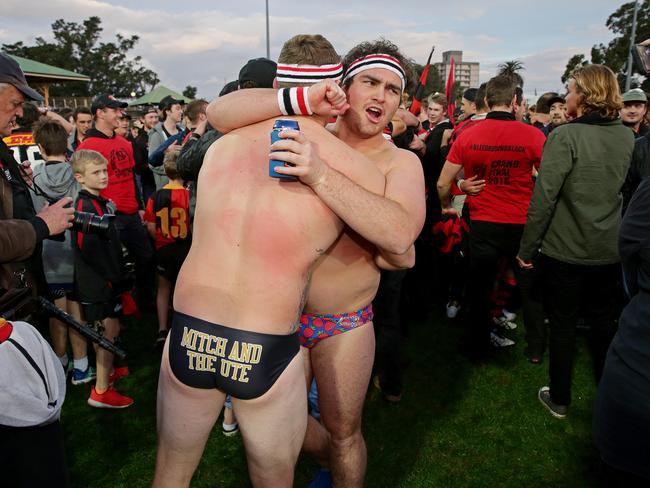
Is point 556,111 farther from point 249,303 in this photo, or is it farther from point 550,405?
point 249,303

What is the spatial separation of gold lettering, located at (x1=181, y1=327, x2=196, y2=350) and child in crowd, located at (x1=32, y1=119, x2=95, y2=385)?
2.87m

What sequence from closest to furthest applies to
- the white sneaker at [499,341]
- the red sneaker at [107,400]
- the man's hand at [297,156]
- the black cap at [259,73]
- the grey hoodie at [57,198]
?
the man's hand at [297,156] < the black cap at [259,73] < the red sneaker at [107,400] < the grey hoodie at [57,198] < the white sneaker at [499,341]

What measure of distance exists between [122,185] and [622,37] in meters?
44.1

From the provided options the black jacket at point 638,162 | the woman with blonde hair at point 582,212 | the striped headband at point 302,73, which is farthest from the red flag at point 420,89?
the striped headband at point 302,73

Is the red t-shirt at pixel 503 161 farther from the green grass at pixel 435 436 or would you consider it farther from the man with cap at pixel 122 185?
the man with cap at pixel 122 185

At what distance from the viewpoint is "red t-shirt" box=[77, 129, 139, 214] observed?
5797 mm

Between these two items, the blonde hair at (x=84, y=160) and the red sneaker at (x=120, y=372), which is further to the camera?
the red sneaker at (x=120, y=372)

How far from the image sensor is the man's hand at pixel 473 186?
4266 mm

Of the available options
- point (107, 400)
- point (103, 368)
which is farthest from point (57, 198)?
point (107, 400)

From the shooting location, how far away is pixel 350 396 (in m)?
2.35

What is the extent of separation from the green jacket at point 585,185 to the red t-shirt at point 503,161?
56cm

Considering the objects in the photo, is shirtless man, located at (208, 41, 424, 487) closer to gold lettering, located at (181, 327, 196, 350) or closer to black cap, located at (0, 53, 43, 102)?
gold lettering, located at (181, 327, 196, 350)

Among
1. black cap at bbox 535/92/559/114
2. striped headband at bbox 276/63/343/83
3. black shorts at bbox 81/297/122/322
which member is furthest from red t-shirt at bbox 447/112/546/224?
black cap at bbox 535/92/559/114

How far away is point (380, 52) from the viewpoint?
2.45m
